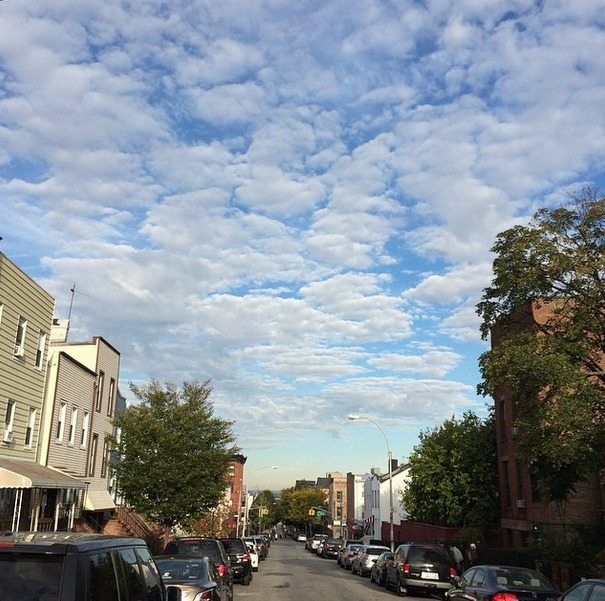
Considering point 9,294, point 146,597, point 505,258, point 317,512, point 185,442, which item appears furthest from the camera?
point 317,512

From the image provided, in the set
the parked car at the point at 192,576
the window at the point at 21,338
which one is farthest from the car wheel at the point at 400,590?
the window at the point at 21,338

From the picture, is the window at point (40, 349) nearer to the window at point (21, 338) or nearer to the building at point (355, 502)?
the window at point (21, 338)

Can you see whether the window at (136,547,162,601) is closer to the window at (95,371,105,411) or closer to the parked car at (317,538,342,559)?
the window at (95,371,105,411)

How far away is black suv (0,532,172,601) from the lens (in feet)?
14.5

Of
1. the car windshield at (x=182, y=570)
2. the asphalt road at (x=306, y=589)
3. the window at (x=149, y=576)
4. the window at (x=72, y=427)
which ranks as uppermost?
the window at (x=72, y=427)

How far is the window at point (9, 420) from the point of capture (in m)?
21.3

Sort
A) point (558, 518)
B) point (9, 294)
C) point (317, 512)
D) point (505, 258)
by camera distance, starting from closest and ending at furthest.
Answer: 1. point (9, 294)
2. point (505, 258)
3. point (558, 518)
4. point (317, 512)

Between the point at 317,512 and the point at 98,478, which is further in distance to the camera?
the point at 317,512

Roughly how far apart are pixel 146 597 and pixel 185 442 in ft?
77.0

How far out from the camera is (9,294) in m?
20.7

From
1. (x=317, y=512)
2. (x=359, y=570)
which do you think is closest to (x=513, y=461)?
(x=359, y=570)

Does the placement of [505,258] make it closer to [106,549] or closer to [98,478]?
[106,549]

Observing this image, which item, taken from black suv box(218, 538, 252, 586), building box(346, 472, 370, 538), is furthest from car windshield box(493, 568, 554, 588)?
building box(346, 472, 370, 538)

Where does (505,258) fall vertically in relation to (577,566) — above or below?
above
